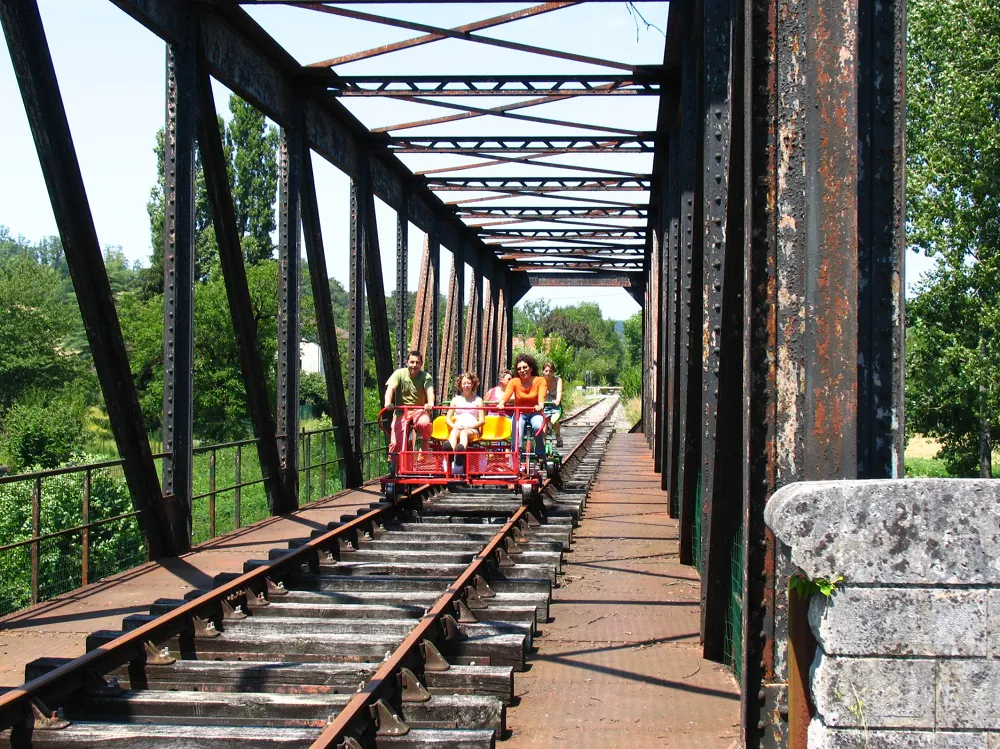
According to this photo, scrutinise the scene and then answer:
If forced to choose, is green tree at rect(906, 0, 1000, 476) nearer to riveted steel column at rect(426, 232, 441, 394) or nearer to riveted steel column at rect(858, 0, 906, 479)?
riveted steel column at rect(426, 232, 441, 394)

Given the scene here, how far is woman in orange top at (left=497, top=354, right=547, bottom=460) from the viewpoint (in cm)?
1449

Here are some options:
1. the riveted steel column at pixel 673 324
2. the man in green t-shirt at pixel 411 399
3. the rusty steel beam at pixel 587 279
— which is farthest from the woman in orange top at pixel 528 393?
the rusty steel beam at pixel 587 279

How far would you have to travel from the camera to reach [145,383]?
178ft

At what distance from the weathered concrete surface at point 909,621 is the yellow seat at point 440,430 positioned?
35.5ft

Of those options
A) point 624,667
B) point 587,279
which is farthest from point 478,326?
point 624,667

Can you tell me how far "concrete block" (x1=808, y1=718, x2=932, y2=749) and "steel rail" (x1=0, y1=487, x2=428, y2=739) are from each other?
3464mm

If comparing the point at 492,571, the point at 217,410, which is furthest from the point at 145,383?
the point at 492,571

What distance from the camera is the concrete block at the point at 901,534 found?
3.00 meters

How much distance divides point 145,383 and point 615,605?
49.2 meters

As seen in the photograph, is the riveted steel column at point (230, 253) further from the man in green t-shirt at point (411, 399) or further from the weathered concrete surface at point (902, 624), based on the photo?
the weathered concrete surface at point (902, 624)

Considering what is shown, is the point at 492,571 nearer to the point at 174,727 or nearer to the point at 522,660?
the point at 522,660

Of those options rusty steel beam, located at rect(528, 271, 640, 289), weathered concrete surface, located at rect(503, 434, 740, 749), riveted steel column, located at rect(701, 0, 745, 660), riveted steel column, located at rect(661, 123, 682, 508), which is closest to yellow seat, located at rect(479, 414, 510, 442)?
riveted steel column, located at rect(661, 123, 682, 508)

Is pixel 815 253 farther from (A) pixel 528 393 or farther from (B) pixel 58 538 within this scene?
(B) pixel 58 538

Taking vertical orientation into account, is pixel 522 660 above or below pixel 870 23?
below
